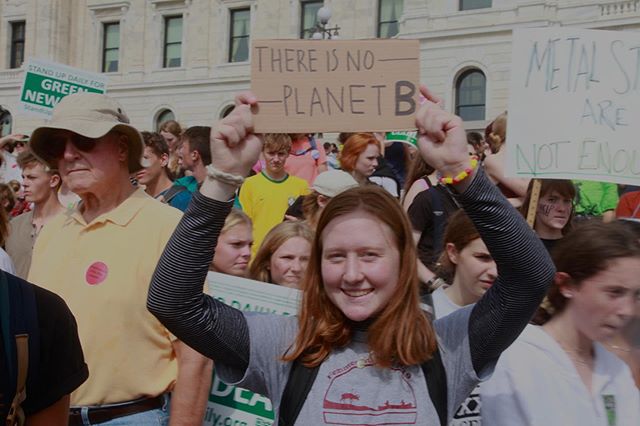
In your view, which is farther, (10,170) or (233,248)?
(10,170)

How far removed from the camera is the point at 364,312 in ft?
7.22

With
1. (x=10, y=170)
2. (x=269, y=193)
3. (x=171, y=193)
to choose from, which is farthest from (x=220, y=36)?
(x=171, y=193)

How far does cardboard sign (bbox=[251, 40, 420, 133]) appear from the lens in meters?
2.32

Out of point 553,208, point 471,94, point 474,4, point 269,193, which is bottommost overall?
point 553,208

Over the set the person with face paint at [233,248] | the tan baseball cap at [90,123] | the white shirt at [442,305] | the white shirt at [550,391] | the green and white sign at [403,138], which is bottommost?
the white shirt at [550,391]

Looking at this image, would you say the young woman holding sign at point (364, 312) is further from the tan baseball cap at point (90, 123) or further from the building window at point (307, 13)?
the building window at point (307, 13)

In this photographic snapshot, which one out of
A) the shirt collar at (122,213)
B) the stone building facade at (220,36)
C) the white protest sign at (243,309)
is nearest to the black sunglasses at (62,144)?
the shirt collar at (122,213)

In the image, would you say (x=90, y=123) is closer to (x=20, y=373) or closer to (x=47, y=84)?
(x=20, y=373)

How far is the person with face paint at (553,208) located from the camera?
450cm

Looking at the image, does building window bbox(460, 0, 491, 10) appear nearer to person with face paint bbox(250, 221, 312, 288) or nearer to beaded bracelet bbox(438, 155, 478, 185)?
person with face paint bbox(250, 221, 312, 288)

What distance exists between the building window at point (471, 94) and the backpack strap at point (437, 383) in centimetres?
2436

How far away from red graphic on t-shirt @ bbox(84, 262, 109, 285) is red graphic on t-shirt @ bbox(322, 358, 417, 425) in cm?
110

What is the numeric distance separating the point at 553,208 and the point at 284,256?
1474mm

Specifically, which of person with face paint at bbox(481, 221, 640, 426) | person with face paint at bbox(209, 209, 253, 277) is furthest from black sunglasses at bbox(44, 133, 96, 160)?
person with face paint at bbox(481, 221, 640, 426)
